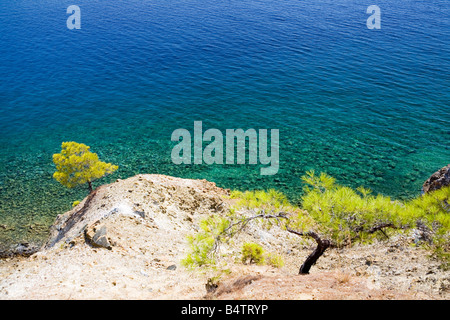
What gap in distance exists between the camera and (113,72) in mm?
57344

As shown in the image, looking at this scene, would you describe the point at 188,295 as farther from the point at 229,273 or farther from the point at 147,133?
the point at 147,133

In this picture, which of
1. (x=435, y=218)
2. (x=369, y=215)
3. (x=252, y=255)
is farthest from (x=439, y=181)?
(x=252, y=255)

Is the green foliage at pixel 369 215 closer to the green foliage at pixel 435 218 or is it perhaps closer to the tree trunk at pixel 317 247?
the green foliage at pixel 435 218

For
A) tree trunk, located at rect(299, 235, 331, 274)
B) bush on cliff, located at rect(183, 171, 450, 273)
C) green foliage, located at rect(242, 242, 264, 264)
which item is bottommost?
green foliage, located at rect(242, 242, 264, 264)

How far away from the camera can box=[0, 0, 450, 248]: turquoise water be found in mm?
33281

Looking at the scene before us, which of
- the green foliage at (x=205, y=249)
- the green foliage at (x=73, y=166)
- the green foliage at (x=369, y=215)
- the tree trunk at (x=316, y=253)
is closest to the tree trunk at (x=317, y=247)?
the tree trunk at (x=316, y=253)

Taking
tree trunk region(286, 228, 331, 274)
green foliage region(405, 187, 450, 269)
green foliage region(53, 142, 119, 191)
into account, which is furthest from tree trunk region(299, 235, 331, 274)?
green foliage region(53, 142, 119, 191)

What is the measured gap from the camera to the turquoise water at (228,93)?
109 feet

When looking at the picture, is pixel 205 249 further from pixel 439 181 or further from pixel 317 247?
pixel 439 181

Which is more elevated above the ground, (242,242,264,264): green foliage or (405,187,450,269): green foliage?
(405,187,450,269): green foliage

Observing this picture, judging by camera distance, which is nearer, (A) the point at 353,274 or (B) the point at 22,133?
(A) the point at 353,274

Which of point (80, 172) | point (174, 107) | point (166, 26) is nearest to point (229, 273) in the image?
point (80, 172)

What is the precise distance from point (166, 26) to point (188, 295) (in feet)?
235

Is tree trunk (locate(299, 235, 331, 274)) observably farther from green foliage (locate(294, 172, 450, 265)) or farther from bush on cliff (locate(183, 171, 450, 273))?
green foliage (locate(294, 172, 450, 265))
